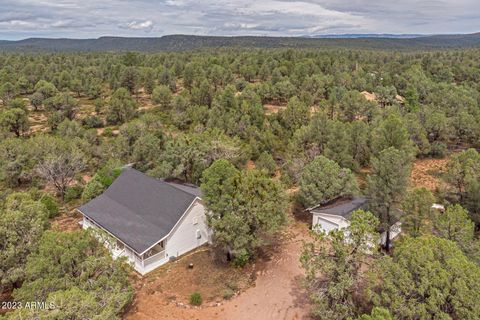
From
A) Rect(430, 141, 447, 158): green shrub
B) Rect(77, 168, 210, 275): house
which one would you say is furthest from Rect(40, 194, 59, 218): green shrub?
Rect(430, 141, 447, 158): green shrub

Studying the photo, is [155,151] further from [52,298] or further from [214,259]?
[52,298]

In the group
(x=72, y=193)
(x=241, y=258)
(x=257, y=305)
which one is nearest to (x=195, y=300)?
(x=257, y=305)

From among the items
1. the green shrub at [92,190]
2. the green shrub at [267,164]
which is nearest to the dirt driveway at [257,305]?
the green shrub at [92,190]

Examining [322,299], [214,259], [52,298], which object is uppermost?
[52,298]

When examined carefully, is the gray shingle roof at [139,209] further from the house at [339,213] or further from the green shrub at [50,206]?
the house at [339,213]

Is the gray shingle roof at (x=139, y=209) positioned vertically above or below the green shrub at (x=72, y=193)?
above

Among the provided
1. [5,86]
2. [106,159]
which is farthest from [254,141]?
[5,86]

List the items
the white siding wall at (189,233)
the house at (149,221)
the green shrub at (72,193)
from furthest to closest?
the green shrub at (72,193), the white siding wall at (189,233), the house at (149,221)
